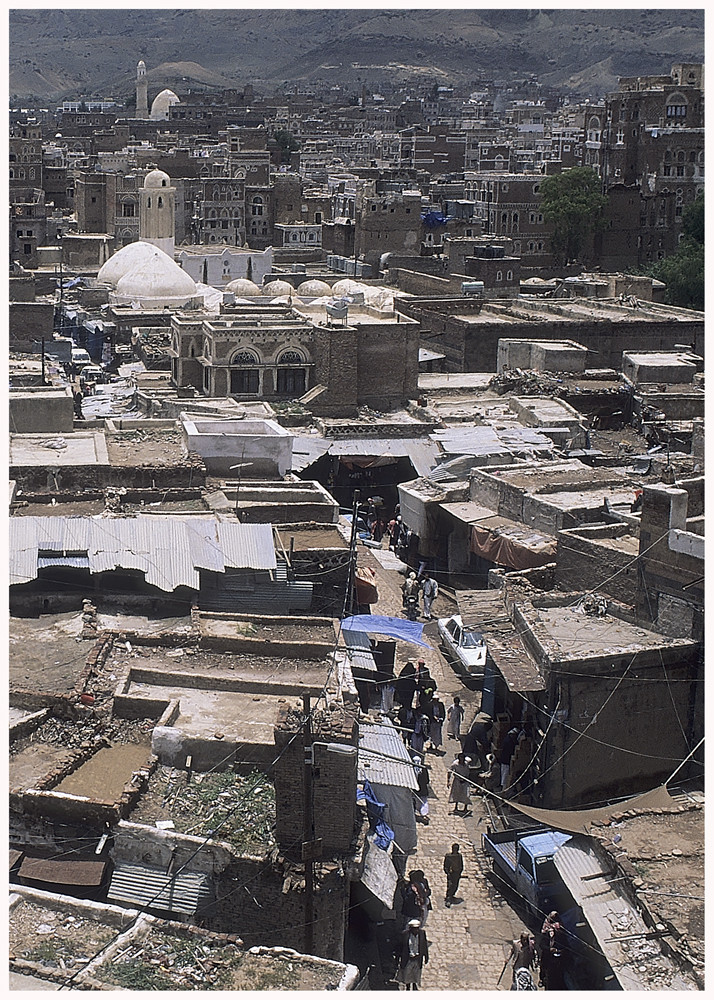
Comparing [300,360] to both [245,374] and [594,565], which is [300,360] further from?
[594,565]

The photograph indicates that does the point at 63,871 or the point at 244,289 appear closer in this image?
the point at 63,871

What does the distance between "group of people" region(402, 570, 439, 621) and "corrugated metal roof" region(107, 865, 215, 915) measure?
8889mm

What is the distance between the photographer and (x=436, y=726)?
45.6 feet

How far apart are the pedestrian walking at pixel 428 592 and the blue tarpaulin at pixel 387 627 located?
261 cm

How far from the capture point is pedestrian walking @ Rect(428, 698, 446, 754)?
1382 cm

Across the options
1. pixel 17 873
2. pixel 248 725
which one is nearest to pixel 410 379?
pixel 248 725

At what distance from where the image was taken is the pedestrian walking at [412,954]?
9.79 m

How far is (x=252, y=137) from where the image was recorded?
82.6m

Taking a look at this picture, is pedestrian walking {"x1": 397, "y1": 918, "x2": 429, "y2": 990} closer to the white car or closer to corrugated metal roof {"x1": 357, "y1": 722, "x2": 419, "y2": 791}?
corrugated metal roof {"x1": 357, "y1": 722, "x2": 419, "y2": 791}

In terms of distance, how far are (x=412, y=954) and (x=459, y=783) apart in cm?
320

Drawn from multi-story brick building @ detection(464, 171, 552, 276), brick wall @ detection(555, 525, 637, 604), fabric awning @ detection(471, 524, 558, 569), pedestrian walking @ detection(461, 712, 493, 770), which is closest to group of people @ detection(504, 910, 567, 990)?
pedestrian walking @ detection(461, 712, 493, 770)

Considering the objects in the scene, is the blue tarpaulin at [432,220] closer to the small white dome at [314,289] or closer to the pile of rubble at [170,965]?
the small white dome at [314,289]

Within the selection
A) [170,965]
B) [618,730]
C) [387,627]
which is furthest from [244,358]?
[170,965]

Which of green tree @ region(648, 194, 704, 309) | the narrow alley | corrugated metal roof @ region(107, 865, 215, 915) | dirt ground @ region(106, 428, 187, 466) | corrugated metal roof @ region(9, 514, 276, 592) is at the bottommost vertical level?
the narrow alley
